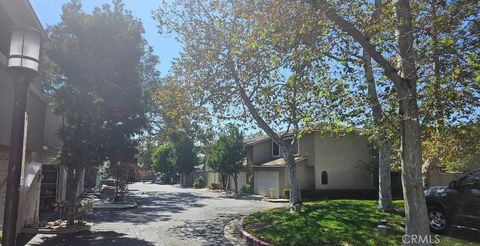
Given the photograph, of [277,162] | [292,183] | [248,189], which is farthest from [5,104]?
[248,189]

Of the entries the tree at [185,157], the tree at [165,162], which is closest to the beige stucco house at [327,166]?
the tree at [185,157]

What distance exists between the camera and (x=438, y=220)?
452 inches

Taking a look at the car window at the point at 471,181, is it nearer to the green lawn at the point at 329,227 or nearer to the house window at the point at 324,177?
A: the green lawn at the point at 329,227

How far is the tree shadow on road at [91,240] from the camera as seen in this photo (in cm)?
1227

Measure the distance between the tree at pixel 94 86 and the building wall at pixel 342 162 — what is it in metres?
19.6

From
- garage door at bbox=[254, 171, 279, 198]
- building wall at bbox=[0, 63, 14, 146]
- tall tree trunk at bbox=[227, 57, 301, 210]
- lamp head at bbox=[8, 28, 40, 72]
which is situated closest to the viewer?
lamp head at bbox=[8, 28, 40, 72]

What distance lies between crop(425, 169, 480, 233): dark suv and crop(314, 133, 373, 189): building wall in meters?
20.4

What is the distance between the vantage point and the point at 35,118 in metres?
14.8

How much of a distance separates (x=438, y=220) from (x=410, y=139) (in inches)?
175

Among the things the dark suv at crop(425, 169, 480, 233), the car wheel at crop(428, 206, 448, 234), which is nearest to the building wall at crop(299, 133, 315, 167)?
the dark suv at crop(425, 169, 480, 233)

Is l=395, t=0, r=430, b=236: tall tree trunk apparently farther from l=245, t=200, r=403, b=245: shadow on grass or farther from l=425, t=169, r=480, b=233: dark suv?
l=425, t=169, r=480, b=233: dark suv

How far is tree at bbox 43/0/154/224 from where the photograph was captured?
1467cm

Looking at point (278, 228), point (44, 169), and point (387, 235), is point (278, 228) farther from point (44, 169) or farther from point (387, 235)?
point (44, 169)

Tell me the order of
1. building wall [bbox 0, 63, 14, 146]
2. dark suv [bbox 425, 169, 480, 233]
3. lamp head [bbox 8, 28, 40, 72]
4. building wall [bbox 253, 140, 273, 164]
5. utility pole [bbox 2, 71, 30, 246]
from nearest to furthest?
utility pole [bbox 2, 71, 30, 246] < lamp head [bbox 8, 28, 40, 72] < building wall [bbox 0, 63, 14, 146] < dark suv [bbox 425, 169, 480, 233] < building wall [bbox 253, 140, 273, 164]
